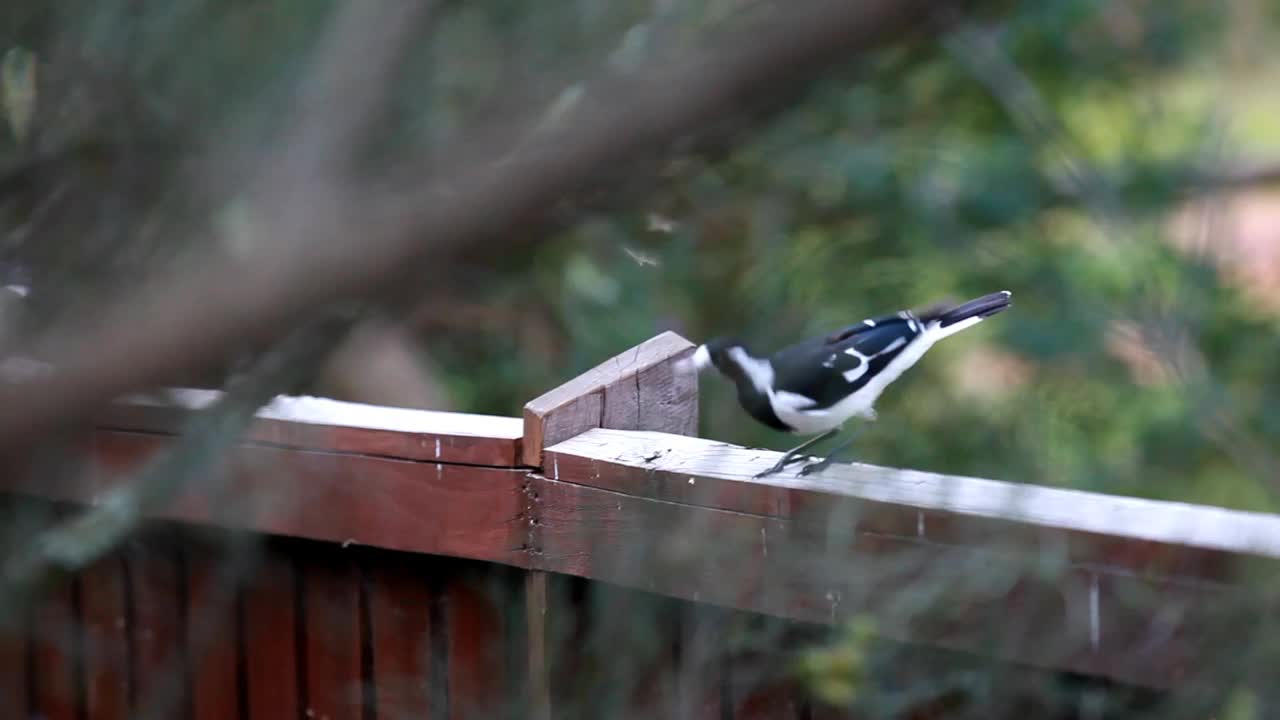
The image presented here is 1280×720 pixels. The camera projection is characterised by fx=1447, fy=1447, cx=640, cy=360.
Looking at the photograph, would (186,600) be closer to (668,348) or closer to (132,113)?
(668,348)

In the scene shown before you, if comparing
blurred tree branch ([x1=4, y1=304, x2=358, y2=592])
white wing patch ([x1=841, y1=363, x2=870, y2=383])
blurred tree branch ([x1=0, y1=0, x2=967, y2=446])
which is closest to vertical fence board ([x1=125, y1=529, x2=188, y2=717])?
blurred tree branch ([x1=4, y1=304, x2=358, y2=592])

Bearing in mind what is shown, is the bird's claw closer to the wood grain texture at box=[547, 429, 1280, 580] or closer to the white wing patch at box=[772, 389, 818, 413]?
the wood grain texture at box=[547, 429, 1280, 580]

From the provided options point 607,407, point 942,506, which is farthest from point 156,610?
point 942,506

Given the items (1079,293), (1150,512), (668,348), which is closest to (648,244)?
(1150,512)

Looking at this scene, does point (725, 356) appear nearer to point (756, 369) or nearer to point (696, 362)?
point (756, 369)

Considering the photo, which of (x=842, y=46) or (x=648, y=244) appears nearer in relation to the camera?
(x=842, y=46)

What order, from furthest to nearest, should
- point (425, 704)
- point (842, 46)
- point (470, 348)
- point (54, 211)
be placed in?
point (470, 348) → point (425, 704) → point (54, 211) → point (842, 46)

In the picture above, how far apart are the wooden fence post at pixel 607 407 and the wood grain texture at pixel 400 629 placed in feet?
0.60

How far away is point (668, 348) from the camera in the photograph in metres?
1.84

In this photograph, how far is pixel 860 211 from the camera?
2.60 meters

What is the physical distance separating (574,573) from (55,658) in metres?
1.03

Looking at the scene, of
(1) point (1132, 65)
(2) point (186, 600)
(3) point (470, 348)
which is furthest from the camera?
(1) point (1132, 65)

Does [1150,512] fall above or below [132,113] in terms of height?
below

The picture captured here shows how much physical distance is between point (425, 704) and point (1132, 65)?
8.31ft
